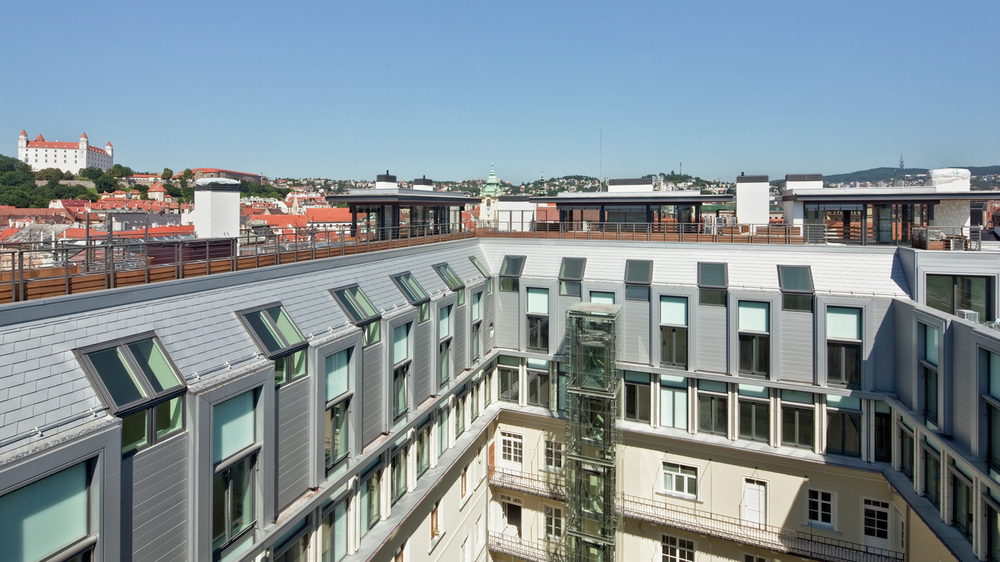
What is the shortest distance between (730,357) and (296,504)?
18.2 metres

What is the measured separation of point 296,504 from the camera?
14.0 metres

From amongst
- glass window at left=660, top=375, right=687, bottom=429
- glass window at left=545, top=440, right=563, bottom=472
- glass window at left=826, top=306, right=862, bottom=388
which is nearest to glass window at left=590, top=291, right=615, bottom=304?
glass window at left=660, top=375, right=687, bottom=429

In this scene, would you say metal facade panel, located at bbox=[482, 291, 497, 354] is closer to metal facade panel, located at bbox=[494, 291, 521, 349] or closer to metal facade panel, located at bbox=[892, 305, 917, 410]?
metal facade panel, located at bbox=[494, 291, 521, 349]

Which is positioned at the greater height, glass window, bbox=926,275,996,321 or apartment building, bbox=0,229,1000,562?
glass window, bbox=926,275,996,321

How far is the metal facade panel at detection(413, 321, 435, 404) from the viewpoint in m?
20.0

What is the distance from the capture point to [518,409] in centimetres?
2755

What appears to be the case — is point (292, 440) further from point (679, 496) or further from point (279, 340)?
point (679, 496)

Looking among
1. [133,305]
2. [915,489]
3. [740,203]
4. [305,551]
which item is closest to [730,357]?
[915,489]

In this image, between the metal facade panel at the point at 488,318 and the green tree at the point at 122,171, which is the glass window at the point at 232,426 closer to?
the metal facade panel at the point at 488,318

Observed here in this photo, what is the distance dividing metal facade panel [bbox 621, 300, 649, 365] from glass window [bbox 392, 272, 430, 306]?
9943 mm

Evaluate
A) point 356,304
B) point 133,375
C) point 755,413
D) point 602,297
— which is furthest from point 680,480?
point 133,375

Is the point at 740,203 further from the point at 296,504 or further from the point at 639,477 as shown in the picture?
the point at 296,504

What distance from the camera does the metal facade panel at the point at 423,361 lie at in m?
20.0

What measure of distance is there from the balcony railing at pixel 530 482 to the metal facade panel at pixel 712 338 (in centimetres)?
871
